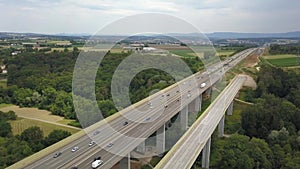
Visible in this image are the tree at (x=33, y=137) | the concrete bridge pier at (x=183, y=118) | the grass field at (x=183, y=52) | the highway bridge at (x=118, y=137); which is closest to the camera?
the highway bridge at (x=118, y=137)

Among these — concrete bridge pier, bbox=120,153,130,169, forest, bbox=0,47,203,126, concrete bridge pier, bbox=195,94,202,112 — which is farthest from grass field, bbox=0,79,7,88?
concrete bridge pier, bbox=120,153,130,169

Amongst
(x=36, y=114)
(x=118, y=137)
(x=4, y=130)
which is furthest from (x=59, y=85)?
(x=118, y=137)

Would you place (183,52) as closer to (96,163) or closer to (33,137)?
(33,137)

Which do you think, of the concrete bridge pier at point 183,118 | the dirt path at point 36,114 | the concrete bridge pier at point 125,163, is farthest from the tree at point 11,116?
the concrete bridge pier at point 125,163

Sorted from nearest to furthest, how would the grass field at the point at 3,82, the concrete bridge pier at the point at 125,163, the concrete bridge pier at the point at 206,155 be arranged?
1. the concrete bridge pier at the point at 125,163
2. the concrete bridge pier at the point at 206,155
3. the grass field at the point at 3,82

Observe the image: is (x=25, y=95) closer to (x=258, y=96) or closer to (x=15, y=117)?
(x=15, y=117)

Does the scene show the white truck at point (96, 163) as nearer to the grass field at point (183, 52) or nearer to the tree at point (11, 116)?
the tree at point (11, 116)

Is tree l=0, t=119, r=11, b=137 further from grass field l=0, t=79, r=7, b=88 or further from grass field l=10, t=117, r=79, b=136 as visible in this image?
grass field l=0, t=79, r=7, b=88
